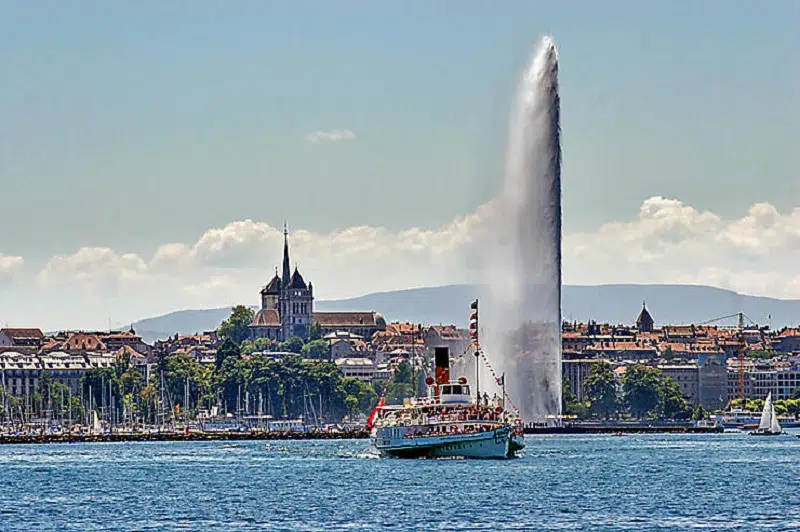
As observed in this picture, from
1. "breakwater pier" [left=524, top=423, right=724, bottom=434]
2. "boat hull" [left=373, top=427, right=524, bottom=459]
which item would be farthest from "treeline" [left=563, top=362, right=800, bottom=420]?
"boat hull" [left=373, top=427, right=524, bottom=459]

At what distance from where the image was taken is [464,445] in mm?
84125

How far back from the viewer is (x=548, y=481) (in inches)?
2837

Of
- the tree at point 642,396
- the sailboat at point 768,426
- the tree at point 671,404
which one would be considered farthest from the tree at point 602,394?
the sailboat at point 768,426

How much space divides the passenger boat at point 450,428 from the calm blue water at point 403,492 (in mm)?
1299

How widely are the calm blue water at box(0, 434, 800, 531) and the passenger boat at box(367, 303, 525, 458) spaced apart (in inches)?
51.2

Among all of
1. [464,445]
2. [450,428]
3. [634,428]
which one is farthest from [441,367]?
[634,428]

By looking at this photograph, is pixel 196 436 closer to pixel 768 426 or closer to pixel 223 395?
pixel 223 395

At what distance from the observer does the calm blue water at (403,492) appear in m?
55.6

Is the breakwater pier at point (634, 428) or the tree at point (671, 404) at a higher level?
the tree at point (671, 404)

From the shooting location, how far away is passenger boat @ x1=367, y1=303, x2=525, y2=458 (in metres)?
84.1

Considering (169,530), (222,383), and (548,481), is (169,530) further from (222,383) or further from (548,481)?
(222,383)

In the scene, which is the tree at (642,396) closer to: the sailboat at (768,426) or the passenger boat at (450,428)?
the sailboat at (768,426)

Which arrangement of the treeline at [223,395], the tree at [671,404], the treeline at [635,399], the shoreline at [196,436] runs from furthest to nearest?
1. the treeline at [635,399]
2. the tree at [671,404]
3. the treeline at [223,395]
4. the shoreline at [196,436]

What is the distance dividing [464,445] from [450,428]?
1150mm
